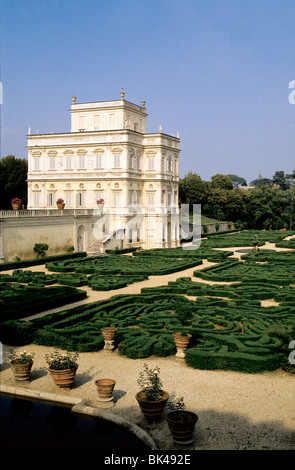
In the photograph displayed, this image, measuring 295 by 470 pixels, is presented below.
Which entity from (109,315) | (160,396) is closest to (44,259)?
(109,315)

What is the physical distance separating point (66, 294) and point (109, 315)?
12.4 feet

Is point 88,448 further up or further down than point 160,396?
further down

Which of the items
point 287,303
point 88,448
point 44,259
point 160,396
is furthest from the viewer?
point 44,259

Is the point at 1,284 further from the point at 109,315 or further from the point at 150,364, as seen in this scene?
the point at 150,364

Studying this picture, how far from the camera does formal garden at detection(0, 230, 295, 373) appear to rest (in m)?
12.3

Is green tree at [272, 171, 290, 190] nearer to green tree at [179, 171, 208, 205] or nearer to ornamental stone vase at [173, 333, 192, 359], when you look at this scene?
green tree at [179, 171, 208, 205]

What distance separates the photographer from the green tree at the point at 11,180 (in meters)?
52.9

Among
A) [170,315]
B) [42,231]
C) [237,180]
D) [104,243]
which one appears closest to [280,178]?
[237,180]

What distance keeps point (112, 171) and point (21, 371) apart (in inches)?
1332

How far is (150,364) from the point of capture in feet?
39.5

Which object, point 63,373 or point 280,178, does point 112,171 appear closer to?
point 63,373

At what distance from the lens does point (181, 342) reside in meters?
12.4

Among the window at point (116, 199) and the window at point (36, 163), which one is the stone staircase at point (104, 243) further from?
the window at point (36, 163)

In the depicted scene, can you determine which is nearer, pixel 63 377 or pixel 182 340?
pixel 63 377
